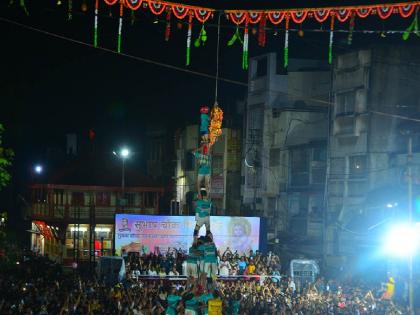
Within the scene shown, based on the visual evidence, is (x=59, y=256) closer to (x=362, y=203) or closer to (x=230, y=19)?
(x=362, y=203)

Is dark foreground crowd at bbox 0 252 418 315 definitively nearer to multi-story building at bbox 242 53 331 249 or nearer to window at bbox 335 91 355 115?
window at bbox 335 91 355 115

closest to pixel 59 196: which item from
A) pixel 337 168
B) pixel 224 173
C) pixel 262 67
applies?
pixel 224 173

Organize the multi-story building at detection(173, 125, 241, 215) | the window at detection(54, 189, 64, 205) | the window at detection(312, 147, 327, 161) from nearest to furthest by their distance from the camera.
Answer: the window at detection(312, 147, 327, 161) → the window at detection(54, 189, 64, 205) → the multi-story building at detection(173, 125, 241, 215)

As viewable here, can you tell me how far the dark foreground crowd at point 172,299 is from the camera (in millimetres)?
21344

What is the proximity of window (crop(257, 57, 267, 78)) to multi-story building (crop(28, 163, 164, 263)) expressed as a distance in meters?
11.2

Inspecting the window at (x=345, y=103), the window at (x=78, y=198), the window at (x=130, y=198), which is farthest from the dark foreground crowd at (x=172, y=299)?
the window at (x=130, y=198)

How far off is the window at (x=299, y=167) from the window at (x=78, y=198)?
48.7 ft

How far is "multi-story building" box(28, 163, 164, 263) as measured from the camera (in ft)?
158

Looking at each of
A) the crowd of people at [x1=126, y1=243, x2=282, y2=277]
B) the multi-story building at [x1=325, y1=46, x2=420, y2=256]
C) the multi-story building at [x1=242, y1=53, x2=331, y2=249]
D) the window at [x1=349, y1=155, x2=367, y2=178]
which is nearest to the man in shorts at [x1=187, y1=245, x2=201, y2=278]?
the crowd of people at [x1=126, y1=243, x2=282, y2=277]

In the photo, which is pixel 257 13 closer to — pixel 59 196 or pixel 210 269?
pixel 210 269

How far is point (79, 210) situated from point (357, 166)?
719 inches

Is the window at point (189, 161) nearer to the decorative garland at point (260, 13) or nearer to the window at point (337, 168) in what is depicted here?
the window at point (337, 168)

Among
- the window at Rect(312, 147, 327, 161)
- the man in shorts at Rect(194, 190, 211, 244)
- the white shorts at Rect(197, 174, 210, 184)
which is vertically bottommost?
the man in shorts at Rect(194, 190, 211, 244)

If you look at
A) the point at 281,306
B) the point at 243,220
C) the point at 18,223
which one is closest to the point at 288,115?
the point at 243,220
